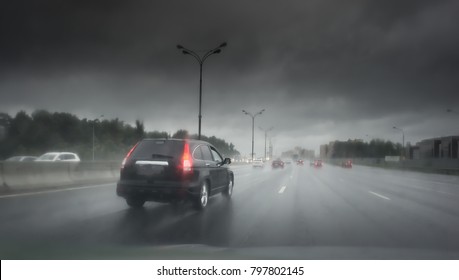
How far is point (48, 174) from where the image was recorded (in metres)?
16.9

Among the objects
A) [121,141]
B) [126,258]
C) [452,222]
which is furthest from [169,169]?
[121,141]

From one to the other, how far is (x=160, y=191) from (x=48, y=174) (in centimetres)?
923

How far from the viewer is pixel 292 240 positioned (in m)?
6.73

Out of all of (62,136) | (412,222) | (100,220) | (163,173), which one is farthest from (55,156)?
(62,136)

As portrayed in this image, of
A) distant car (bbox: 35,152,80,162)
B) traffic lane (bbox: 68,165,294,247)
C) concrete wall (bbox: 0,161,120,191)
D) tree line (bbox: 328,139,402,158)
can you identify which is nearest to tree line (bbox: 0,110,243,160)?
distant car (bbox: 35,152,80,162)

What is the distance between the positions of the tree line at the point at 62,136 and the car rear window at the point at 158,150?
20515 mm

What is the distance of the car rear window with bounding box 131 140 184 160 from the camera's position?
9.88 m

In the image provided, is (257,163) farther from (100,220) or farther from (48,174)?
(100,220)

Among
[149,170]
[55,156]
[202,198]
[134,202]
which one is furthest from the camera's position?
[55,156]

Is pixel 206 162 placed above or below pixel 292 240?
above

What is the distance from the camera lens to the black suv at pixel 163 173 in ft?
31.9

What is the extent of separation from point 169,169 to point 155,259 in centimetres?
500
